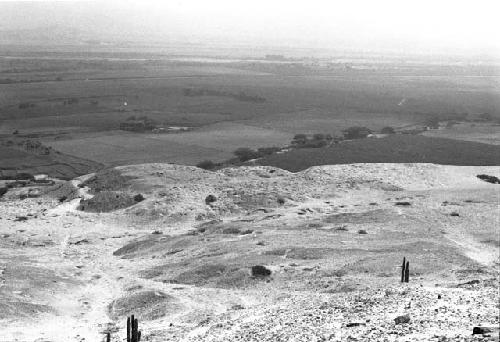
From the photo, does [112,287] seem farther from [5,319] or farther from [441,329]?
[441,329]

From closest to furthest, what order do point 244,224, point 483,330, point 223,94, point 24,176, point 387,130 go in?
Result: point 483,330, point 244,224, point 24,176, point 387,130, point 223,94

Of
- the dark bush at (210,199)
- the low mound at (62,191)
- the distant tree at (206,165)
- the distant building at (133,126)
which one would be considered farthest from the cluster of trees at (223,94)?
the dark bush at (210,199)

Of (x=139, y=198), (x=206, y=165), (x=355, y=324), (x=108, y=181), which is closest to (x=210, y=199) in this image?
(x=139, y=198)

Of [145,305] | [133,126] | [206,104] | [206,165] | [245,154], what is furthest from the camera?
[206,104]

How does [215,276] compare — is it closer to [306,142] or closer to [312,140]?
[306,142]

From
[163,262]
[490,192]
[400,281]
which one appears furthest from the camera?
[490,192]

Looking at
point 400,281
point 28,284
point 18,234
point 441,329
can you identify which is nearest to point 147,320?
point 28,284

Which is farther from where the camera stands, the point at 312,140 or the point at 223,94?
Answer: the point at 223,94
